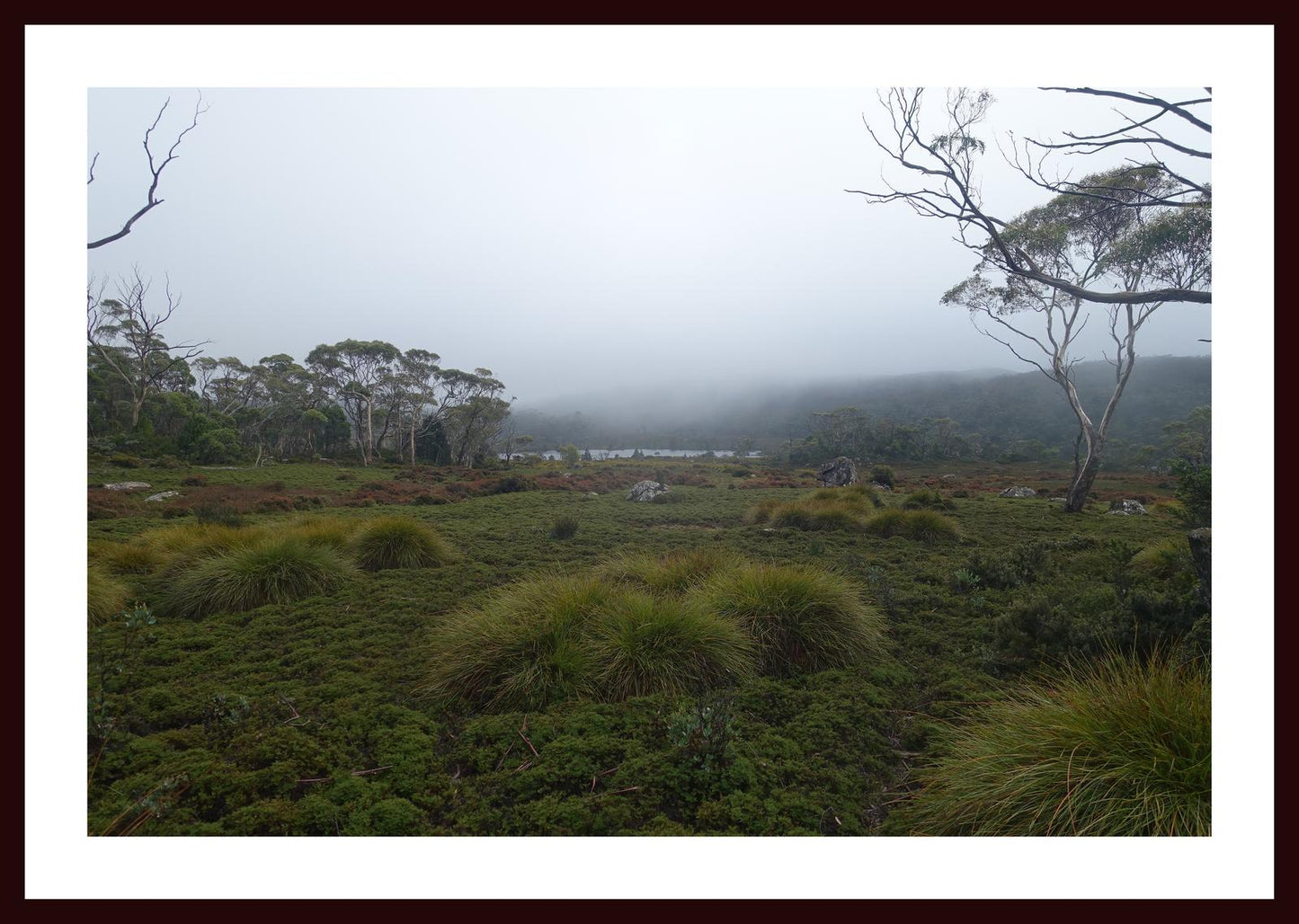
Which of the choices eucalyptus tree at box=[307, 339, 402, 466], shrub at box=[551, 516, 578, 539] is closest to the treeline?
eucalyptus tree at box=[307, 339, 402, 466]

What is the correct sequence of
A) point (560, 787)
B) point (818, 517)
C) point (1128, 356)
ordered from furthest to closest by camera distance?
point (1128, 356), point (818, 517), point (560, 787)

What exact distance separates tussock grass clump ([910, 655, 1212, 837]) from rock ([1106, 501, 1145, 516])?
921 centimetres

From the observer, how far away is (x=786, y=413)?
12078mm

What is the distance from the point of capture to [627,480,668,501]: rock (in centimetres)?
862

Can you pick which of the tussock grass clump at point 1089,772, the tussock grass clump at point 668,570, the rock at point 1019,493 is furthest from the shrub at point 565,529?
the rock at point 1019,493

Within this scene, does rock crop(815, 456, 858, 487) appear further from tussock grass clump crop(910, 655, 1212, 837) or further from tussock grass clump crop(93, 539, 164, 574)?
tussock grass clump crop(93, 539, 164, 574)

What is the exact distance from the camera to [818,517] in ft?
23.4

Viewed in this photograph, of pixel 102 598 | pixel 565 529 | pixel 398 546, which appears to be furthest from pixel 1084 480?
pixel 102 598

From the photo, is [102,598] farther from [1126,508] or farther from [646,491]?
[1126,508]

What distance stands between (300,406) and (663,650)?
9.59m
